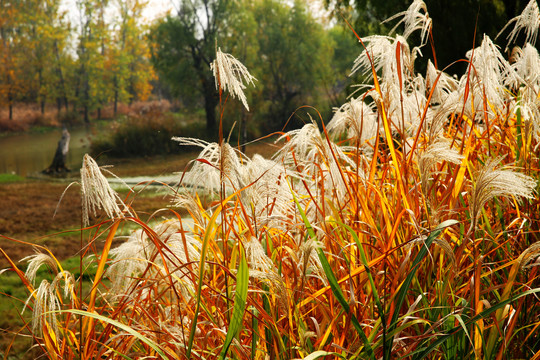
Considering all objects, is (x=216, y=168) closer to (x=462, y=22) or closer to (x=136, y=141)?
(x=462, y=22)

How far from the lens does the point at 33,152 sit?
61.7ft

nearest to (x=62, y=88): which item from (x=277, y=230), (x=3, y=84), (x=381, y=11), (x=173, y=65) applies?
(x=3, y=84)

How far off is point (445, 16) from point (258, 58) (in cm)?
1905

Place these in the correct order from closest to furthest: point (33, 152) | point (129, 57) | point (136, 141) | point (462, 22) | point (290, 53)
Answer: point (462, 22) → point (136, 141) → point (33, 152) → point (290, 53) → point (129, 57)

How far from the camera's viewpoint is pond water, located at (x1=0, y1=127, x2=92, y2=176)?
14702 mm

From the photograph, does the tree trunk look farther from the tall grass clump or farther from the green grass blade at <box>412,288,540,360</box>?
the green grass blade at <box>412,288,540,360</box>

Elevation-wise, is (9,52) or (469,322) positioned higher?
(9,52)

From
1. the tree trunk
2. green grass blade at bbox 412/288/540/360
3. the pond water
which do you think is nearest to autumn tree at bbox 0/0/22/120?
the pond water

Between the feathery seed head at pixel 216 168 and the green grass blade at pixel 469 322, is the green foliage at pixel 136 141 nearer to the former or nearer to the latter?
the feathery seed head at pixel 216 168

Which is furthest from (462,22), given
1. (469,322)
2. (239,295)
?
(239,295)

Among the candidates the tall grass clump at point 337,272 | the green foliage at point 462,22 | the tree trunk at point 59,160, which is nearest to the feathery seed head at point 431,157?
the tall grass clump at point 337,272

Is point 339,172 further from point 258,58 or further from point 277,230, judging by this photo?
point 258,58

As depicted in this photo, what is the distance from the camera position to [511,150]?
2.02 meters

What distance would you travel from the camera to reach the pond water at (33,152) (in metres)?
14.7
